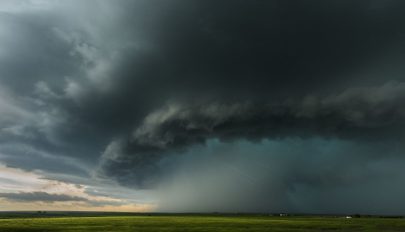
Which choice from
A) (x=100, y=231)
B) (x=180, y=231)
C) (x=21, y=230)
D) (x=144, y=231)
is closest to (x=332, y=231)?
(x=180, y=231)

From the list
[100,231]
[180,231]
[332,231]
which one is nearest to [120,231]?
[100,231]

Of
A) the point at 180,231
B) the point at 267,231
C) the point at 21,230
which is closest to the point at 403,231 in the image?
the point at 267,231

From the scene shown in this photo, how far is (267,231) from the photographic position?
72.0m

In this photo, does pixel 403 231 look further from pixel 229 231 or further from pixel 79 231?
pixel 79 231

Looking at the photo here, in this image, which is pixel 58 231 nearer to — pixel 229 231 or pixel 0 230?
pixel 0 230

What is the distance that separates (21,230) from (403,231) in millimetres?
75296

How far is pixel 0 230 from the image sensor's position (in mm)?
73812

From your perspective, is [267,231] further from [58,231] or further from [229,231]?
[58,231]

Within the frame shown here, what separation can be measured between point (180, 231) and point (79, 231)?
64.5 ft

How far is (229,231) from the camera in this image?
233 feet

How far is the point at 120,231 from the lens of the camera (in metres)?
71.1

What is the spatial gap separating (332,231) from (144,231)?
3692 cm

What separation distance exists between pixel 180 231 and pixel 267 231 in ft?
54.3

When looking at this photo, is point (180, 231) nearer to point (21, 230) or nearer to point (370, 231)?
point (21, 230)
